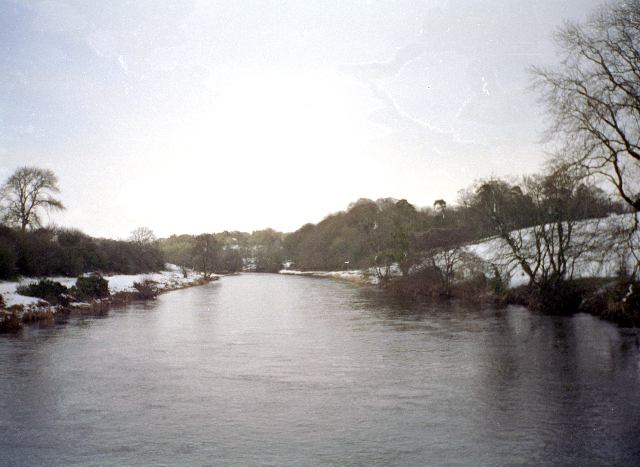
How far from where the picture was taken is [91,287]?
31719 mm

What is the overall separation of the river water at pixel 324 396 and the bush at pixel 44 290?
6.99 m

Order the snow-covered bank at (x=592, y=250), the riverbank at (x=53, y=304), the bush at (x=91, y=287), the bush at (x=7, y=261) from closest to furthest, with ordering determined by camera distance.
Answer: the snow-covered bank at (x=592, y=250)
the riverbank at (x=53, y=304)
the bush at (x=7, y=261)
the bush at (x=91, y=287)

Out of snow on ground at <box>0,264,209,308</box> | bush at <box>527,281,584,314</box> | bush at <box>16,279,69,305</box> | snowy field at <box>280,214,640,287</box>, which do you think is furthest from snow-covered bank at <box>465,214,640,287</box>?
snow on ground at <box>0,264,209,308</box>

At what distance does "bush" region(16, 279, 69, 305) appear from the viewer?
2594 centimetres

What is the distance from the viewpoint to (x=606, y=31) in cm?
1631

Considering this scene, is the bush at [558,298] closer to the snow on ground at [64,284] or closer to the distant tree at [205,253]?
the snow on ground at [64,284]

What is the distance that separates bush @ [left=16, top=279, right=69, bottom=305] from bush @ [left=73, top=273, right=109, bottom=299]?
6.84 feet

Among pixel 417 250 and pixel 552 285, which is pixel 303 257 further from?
pixel 552 285

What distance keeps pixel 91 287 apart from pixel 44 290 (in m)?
4.95

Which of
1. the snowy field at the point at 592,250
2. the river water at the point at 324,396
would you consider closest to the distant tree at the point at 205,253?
the snowy field at the point at 592,250

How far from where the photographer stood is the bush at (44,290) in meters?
25.9

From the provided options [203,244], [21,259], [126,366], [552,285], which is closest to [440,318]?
[552,285]

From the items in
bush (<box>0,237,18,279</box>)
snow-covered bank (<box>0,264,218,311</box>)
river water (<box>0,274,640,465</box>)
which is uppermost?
bush (<box>0,237,18,279</box>)

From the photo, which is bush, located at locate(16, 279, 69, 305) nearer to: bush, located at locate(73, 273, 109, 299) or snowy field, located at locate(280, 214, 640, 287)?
bush, located at locate(73, 273, 109, 299)
